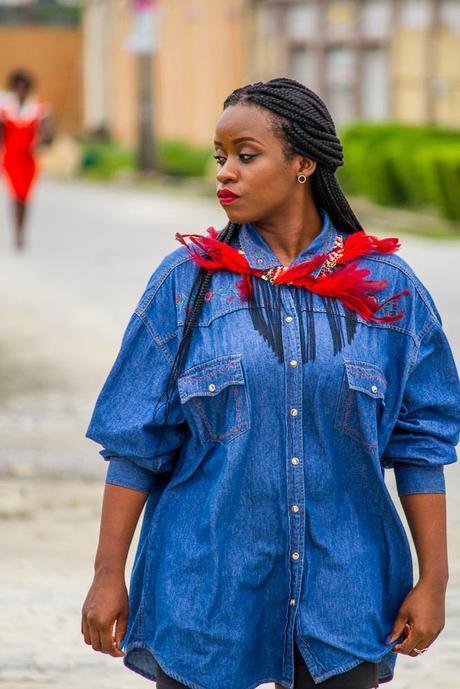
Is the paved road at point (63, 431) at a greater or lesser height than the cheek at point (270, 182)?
lesser

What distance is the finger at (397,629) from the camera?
314 cm

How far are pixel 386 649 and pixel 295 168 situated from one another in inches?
37.9

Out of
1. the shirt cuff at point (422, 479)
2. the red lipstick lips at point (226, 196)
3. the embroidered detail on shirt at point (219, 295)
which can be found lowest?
the shirt cuff at point (422, 479)

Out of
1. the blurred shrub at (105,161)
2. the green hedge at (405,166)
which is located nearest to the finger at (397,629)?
the green hedge at (405,166)

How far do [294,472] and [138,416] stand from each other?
0.33 m

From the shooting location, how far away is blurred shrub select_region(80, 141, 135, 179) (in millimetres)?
35844

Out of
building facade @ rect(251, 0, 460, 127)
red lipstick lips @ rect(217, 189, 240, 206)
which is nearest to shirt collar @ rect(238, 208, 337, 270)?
red lipstick lips @ rect(217, 189, 240, 206)

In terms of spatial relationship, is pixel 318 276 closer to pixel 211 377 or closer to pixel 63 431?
pixel 211 377

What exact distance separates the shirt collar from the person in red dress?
588 inches

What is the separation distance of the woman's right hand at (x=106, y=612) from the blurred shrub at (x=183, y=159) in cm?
3030

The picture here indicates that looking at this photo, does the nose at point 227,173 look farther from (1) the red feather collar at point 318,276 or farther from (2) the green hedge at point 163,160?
(2) the green hedge at point 163,160

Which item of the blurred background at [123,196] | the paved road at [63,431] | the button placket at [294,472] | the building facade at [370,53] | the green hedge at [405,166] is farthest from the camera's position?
the building facade at [370,53]

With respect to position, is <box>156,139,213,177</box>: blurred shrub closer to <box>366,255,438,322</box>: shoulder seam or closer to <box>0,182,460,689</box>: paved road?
<box>0,182,460,689</box>: paved road

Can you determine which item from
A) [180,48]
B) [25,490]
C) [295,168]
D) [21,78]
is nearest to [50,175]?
[180,48]
